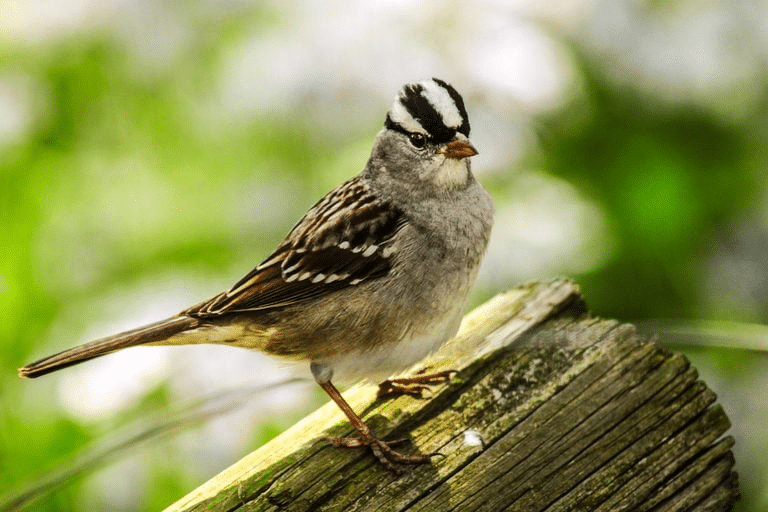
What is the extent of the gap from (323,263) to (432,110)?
575mm

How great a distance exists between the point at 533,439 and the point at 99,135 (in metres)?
3.40

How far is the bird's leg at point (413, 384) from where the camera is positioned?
2.75m

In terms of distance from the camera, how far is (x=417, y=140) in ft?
9.82

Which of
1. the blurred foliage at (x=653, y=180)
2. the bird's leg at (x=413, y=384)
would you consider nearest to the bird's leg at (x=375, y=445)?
the bird's leg at (x=413, y=384)

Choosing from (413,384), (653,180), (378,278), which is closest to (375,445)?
(413,384)

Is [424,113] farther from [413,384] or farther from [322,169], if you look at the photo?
[322,169]

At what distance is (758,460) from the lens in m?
3.25

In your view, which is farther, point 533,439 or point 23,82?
point 23,82

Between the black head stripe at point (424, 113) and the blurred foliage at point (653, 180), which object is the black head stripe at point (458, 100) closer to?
the black head stripe at point (424, 113)

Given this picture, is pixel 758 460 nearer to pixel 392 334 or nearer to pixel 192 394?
pixel 392 334

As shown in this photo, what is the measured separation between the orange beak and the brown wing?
0.26 m

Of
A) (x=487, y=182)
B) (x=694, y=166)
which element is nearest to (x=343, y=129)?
(x=487, y=182)

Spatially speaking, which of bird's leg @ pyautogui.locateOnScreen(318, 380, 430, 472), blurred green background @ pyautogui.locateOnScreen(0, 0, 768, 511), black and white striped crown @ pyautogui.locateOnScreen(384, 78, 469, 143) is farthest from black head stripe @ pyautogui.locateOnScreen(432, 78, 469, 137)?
blurred green background @ pyautogui.locateOnScreen(0, 0, 768, 511)

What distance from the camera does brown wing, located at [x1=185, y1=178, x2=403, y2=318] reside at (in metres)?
2.92
